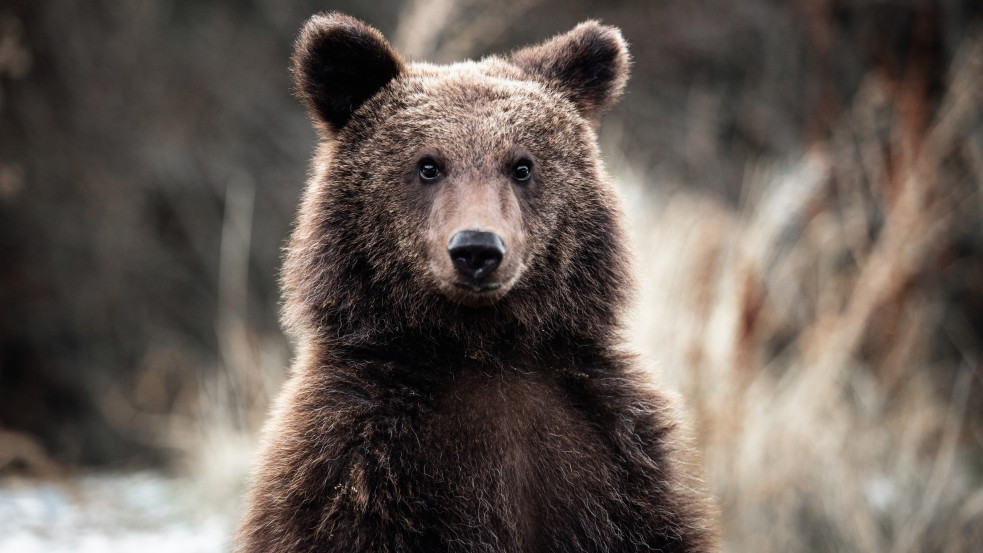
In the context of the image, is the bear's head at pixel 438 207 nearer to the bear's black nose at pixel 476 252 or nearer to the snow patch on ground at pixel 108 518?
the bear's black nose at pixel 476 252

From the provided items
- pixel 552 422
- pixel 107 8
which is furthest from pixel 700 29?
pixel 552 422

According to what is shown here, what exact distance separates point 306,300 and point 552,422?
83 cm

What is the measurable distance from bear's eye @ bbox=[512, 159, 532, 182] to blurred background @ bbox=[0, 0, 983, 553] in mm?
693

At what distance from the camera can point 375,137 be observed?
2805mm

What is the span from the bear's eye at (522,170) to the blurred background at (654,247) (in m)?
0.69

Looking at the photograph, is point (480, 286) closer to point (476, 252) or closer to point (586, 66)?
point (476, 252)

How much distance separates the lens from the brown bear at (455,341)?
239cm

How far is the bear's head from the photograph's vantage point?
8.52ft

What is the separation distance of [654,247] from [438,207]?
329 centimetres

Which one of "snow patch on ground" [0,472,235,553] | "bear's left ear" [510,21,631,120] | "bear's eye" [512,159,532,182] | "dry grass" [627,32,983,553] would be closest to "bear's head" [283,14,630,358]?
"bear's eye" [512,159,532,182]

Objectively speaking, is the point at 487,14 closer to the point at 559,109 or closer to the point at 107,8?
the point at 559,109

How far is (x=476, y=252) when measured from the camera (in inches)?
91.8

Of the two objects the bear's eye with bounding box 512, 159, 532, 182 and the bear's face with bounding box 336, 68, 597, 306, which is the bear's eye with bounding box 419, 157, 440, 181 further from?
the bear's eye with bounding box 512, 159, 532, 182

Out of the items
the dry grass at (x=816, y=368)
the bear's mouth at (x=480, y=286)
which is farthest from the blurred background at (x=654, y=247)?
the bear's mouth at (x=480, y=286)
